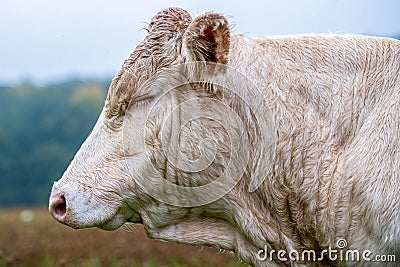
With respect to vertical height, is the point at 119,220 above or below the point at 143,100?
below

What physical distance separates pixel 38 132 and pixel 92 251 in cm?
2588

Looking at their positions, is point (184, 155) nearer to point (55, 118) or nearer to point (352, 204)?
point (352, 204)

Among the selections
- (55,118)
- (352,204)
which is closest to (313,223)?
(352,204)

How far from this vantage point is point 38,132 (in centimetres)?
3456

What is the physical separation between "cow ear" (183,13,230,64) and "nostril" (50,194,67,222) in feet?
3.98

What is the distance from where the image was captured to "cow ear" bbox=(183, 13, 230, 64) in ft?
15.7

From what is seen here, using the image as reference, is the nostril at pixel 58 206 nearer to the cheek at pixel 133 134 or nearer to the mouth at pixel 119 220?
the mouth at pixel 119 220

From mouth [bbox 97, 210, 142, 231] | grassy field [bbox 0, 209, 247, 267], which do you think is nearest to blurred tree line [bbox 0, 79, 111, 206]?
grassy field [bbox 0, 209, 247, 267]

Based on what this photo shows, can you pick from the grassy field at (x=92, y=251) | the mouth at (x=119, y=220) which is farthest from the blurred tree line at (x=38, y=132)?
the mouth at (x=119, y=220)

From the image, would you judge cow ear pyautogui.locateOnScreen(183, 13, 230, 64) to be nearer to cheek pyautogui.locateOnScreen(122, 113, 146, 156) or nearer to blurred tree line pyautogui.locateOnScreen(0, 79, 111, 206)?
cheek pyautogui.locateOnScreen(122, 113, 146, 156)

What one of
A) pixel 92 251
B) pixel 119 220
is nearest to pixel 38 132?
pixel 92 251

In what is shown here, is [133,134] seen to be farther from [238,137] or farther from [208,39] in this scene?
[208,39]

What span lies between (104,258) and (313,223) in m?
4.47

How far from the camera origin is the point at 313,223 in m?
4.80
